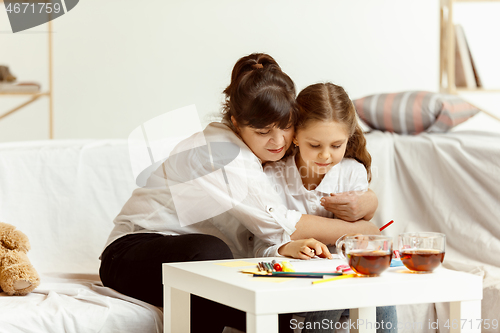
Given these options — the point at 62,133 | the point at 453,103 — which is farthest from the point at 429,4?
the point at 62,133

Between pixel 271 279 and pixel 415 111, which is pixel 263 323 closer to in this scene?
pixel 271 279

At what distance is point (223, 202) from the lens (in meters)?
1.22

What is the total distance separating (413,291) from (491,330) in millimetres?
591

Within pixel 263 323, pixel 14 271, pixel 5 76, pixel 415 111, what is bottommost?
pixel 14 271

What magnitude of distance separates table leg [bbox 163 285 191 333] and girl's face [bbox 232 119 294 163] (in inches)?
15.2

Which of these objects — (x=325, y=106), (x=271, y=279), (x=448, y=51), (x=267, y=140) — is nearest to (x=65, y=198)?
(x=267, y=140)

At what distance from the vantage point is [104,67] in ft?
8.10

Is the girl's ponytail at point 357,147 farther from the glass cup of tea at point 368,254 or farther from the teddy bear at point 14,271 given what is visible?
the teddy bear at point 14,271

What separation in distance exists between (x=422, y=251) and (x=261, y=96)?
1.53ft

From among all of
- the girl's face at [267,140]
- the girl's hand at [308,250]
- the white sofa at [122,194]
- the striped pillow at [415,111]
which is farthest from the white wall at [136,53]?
the girl's hand at [308,250]

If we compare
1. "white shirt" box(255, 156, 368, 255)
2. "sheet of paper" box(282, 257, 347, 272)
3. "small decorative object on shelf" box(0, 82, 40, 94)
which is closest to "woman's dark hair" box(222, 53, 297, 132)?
"white shirt" box(255, 156, 368, 255)

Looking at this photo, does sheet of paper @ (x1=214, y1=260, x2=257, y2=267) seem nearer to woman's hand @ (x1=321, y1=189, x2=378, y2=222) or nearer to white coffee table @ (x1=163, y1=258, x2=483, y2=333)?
white coffee table @ (x1=163, y1=258, x2=483, y2=333)

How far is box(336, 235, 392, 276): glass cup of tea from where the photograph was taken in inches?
33.4

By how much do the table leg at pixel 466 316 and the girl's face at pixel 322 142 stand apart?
48cm
